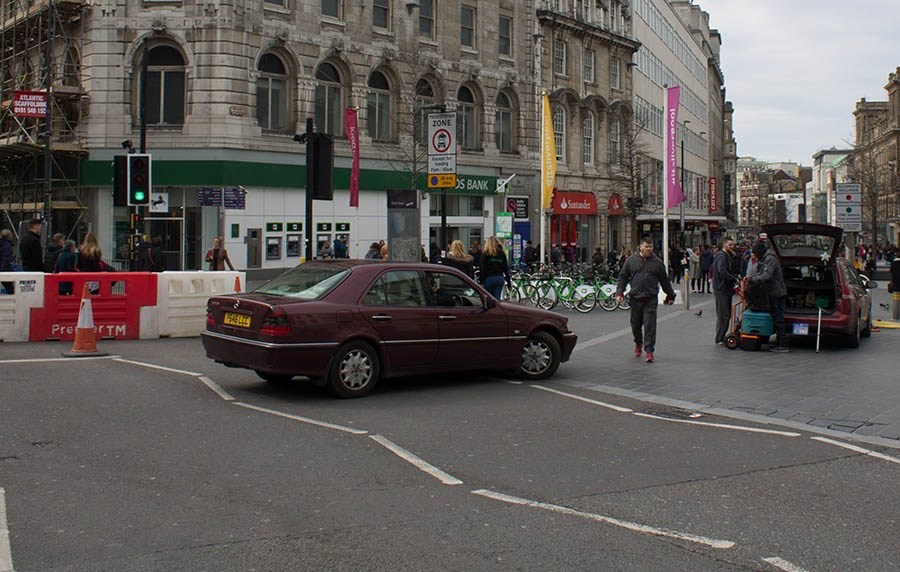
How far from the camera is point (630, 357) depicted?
46.6ft

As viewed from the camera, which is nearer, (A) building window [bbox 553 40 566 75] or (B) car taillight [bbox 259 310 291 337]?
(B) car taillight [bbox 259 310 291 337]

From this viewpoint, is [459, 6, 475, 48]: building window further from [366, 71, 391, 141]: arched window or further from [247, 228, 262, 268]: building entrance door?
[247, 228, 262, 268]: building entrance door

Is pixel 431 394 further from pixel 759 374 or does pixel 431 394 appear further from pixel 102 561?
Answer: pixel 102 561

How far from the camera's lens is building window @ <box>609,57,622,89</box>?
5312cm

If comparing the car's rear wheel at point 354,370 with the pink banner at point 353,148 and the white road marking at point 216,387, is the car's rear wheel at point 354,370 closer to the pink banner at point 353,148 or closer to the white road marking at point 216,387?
the white road marking at point 216,387

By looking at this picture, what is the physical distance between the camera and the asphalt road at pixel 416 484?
4977 millimetres

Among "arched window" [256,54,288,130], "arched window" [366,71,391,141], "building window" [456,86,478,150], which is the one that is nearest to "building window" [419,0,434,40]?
"building window" [456,86,478,150]

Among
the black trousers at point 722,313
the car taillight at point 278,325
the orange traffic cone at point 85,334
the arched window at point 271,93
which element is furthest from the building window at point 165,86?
the car taillight at point 278,325

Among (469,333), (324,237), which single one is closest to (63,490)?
(469,333)

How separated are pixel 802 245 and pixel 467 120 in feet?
88.4

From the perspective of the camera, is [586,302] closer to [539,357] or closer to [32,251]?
[539,357]

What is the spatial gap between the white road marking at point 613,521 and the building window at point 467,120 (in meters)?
35.8

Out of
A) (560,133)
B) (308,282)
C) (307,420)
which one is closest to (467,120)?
(560,133)

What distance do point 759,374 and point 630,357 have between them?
7.43 feet
